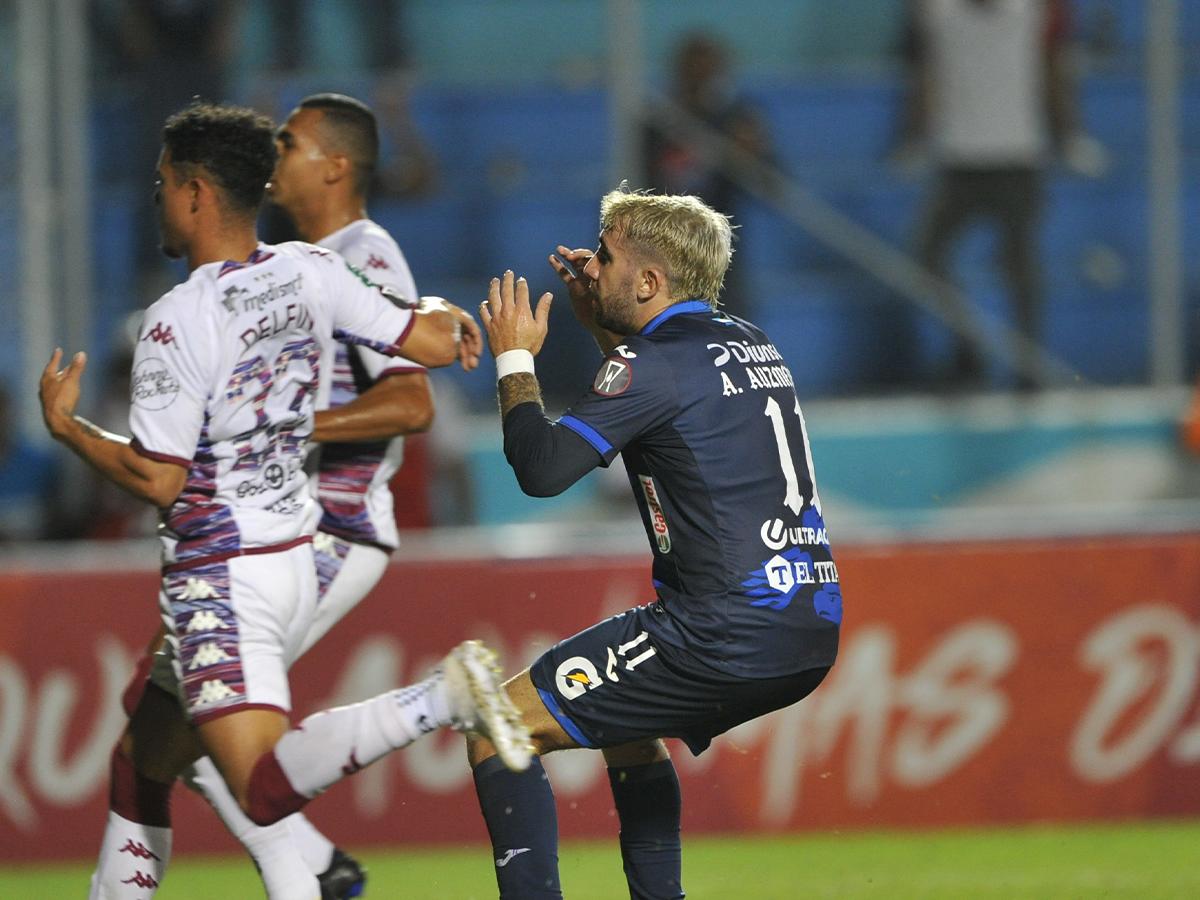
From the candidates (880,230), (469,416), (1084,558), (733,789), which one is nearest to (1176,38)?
(880,230)

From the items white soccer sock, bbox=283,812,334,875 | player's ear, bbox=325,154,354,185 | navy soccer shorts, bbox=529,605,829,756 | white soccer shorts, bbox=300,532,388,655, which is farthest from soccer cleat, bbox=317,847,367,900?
player's ear, bbox=325,154,354,185

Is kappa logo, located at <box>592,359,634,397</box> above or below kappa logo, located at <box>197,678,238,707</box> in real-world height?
above

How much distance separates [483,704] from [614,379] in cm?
85

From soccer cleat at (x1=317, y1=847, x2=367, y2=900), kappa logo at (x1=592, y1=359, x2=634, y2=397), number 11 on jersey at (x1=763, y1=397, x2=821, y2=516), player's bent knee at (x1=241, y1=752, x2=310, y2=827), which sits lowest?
soccer cleat at (x1=317, y1=847, x2=367, y2=900)

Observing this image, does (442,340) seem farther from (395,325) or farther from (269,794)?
(269,794)

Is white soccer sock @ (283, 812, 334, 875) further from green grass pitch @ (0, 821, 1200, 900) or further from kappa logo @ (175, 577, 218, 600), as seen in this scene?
green grass pitch @ (0, 821, 1200, 900)

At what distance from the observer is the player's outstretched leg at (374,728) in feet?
15.2

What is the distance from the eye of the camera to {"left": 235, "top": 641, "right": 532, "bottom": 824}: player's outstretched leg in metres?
4.64

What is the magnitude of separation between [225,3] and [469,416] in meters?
2.60

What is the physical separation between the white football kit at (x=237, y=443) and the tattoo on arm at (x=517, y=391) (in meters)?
0.56

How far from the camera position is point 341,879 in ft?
18.7

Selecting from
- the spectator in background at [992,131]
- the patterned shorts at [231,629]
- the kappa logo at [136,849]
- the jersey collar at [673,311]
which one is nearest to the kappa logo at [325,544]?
the patterned shorts at [231,629]

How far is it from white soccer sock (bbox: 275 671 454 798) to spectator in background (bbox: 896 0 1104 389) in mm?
6269

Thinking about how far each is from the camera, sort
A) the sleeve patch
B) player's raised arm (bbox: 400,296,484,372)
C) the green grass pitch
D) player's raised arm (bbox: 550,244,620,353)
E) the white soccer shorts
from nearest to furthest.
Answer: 1. the sleeve patch
2. player's raised arm (bbox: 550,244,620,353)
3. player's raised arm (bbox: 400,296,484,372)
4. the white soccer shorts
5. the green grass pitch
